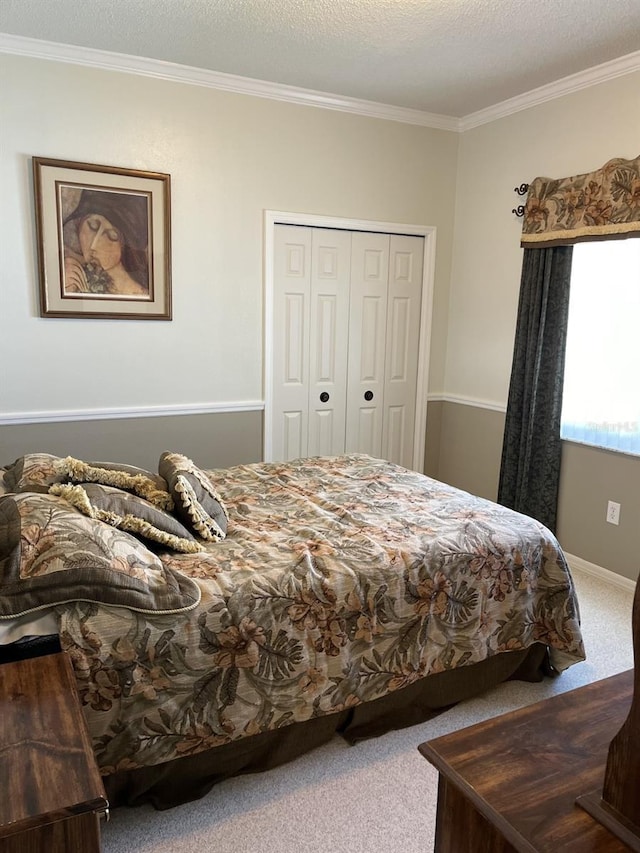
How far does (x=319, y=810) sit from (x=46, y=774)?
41.3 inches

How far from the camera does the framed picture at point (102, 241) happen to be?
11.1 feet

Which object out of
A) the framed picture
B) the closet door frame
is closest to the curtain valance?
the closet door frame

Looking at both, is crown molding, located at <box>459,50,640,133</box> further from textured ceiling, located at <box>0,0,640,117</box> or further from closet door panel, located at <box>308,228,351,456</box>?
closet door panel, located at <box>308,228,351,456</box>

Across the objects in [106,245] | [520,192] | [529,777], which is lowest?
[529,777]

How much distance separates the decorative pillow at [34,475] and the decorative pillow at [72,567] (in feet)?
0.71

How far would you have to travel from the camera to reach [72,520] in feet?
5.89

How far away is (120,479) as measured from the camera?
7.36 feet

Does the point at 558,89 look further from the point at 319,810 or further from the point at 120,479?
the point at 319,810

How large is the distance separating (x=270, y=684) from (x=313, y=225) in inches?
120

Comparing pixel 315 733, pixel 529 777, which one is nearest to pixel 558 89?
pixel 315 733

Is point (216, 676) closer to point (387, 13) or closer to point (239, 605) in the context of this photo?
point (239, 605)

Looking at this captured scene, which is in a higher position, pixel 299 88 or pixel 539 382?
pixel 299 88

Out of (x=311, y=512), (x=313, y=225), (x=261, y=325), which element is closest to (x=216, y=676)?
(x=311, y=512)

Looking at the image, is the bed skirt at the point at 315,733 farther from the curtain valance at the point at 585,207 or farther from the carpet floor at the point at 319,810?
the curtain valance at the point at 585,207
